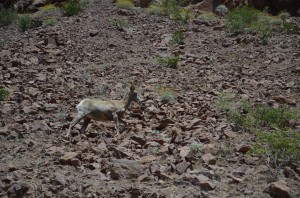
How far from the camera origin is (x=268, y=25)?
1973 cm

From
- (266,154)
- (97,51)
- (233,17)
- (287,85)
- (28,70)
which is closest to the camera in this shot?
(266,154)

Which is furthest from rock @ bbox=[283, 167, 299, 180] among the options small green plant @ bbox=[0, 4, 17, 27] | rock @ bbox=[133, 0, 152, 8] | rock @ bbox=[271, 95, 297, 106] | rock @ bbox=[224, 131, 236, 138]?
rock @ bbox=[133, 0, 152, 8]

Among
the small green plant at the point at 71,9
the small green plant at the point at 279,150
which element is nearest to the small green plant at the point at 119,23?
the small green plant at the point at 71,9

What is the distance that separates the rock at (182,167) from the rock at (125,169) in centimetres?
63

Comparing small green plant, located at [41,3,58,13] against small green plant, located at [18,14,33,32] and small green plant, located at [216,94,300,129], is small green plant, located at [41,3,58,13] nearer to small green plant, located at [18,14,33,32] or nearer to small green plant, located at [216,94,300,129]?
small green plant, located at [18,14,33,32]

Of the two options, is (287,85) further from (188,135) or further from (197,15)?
(197,15)

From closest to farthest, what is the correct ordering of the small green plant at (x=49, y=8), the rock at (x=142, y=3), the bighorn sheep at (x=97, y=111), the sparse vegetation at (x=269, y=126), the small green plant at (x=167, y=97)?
the sparse vegetation at (x=269, y=126)
the bighorn sheep at (x=97, y=111)
the small green plant at (x=167, y=97)
the small green plant at (x=49, y=8)
the rock at (x=142, y=3)

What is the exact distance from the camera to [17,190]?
639cm

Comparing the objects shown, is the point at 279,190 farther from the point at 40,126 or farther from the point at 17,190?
the point at 40,126

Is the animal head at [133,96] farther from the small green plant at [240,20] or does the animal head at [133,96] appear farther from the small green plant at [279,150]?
the small green plant at [240,20]

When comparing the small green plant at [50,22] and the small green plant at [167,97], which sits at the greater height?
the small green plant at [50,22]

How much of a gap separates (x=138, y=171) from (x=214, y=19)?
1579 cm

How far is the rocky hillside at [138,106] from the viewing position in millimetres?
6812

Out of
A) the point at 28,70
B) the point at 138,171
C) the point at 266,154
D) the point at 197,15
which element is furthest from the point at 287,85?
the point at 197,15
